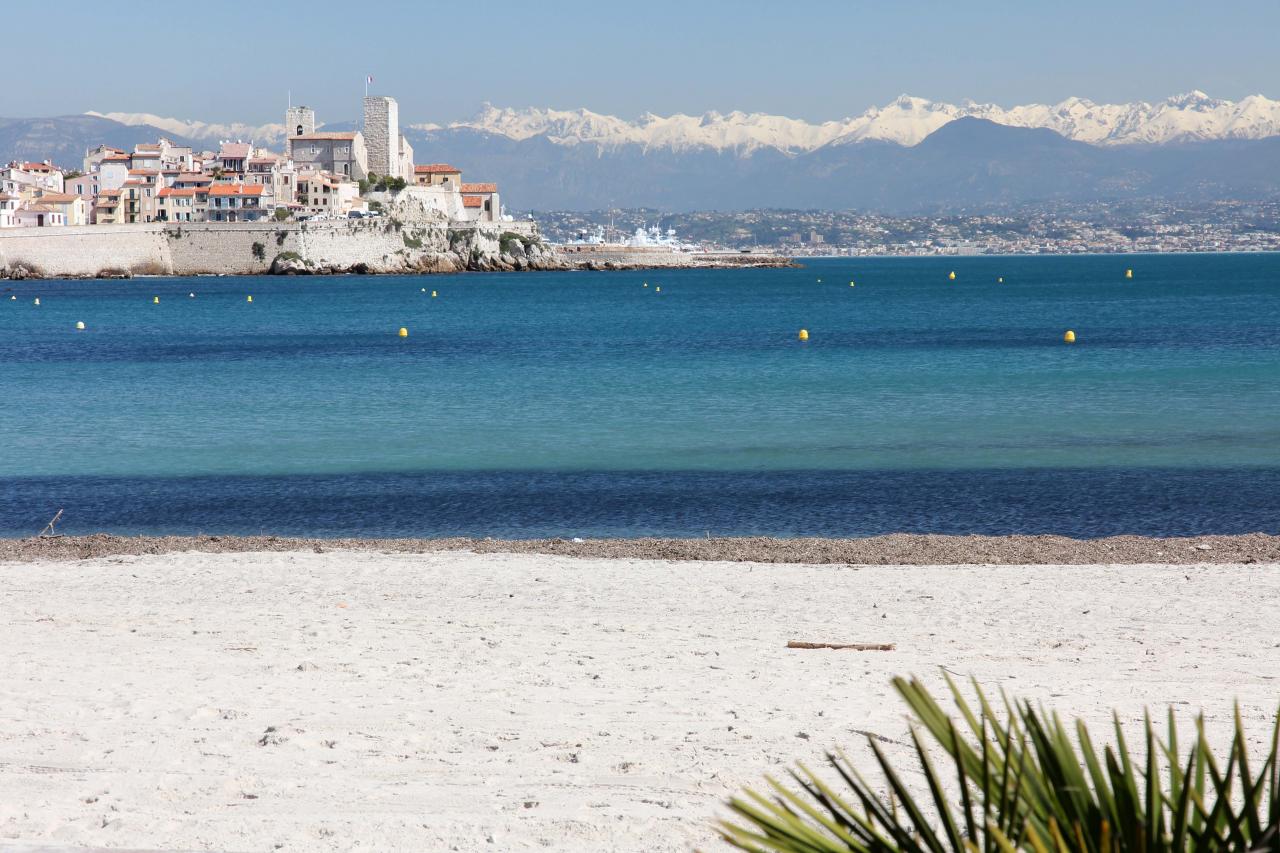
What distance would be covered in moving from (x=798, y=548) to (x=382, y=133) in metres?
144

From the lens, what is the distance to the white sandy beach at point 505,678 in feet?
18.9

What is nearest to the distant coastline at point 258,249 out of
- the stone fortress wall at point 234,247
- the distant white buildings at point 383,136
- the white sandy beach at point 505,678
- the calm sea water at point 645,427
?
the stone fortress wall at point 234,247

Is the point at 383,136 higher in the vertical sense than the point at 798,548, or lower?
higher

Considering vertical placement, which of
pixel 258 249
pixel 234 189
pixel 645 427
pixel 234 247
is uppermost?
pixel 234 189

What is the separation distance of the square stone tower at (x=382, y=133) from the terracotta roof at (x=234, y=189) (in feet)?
71.4

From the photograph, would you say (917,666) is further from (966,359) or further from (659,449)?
(966,359)

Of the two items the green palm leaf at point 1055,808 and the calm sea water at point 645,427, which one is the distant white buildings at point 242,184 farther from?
the green palm leaf at point 1055,808

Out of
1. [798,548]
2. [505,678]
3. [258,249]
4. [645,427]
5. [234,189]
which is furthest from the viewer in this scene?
[234,189]

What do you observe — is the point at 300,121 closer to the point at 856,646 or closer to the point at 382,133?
the point at 382,133

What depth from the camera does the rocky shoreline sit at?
12898mm

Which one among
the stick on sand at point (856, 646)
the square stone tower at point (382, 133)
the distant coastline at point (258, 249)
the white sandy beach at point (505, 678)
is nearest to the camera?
the white sandy beach at point (505, 678)

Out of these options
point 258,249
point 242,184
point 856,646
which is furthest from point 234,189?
point 856,646

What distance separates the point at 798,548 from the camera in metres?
13.7

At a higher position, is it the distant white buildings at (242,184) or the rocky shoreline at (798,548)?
the distant white buildings at (242,184)
